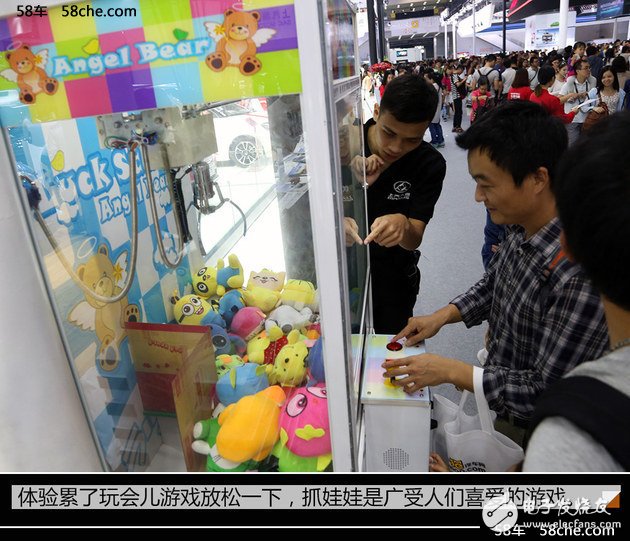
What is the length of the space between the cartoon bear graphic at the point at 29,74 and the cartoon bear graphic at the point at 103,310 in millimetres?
555

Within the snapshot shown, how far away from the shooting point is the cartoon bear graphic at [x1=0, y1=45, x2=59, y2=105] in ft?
3.59

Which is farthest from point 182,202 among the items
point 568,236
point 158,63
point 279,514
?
point 568,236

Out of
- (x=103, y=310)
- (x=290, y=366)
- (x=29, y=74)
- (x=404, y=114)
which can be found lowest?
(x=290, y=366)

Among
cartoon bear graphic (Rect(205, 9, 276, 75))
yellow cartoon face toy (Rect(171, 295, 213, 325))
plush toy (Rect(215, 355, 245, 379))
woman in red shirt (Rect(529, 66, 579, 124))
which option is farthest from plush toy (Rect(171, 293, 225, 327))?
woman in red shirt (Rect(529, 66, 579, 124))

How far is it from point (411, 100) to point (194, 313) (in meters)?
1.20

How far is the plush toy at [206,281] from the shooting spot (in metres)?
2.15

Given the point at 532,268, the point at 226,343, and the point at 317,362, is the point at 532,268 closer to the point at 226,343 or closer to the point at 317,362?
the point at 317,362

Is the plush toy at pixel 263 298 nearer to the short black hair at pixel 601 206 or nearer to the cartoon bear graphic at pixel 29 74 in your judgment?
the cartoon bear graphic at pixel 29 74

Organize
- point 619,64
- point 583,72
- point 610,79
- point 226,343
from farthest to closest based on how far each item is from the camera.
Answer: point 583,72 < point 619,64 < point 610,79 < point 226,343

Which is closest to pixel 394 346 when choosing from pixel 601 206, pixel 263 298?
pixel 263 298

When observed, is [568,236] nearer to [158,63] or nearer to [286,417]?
[158,63]

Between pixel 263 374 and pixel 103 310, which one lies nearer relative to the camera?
pixel 103 310

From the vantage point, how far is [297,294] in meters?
1.79

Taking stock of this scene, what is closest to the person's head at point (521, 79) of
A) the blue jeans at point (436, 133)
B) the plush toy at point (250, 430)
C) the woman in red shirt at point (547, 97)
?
the woman in red shirt at point (547, 97)
